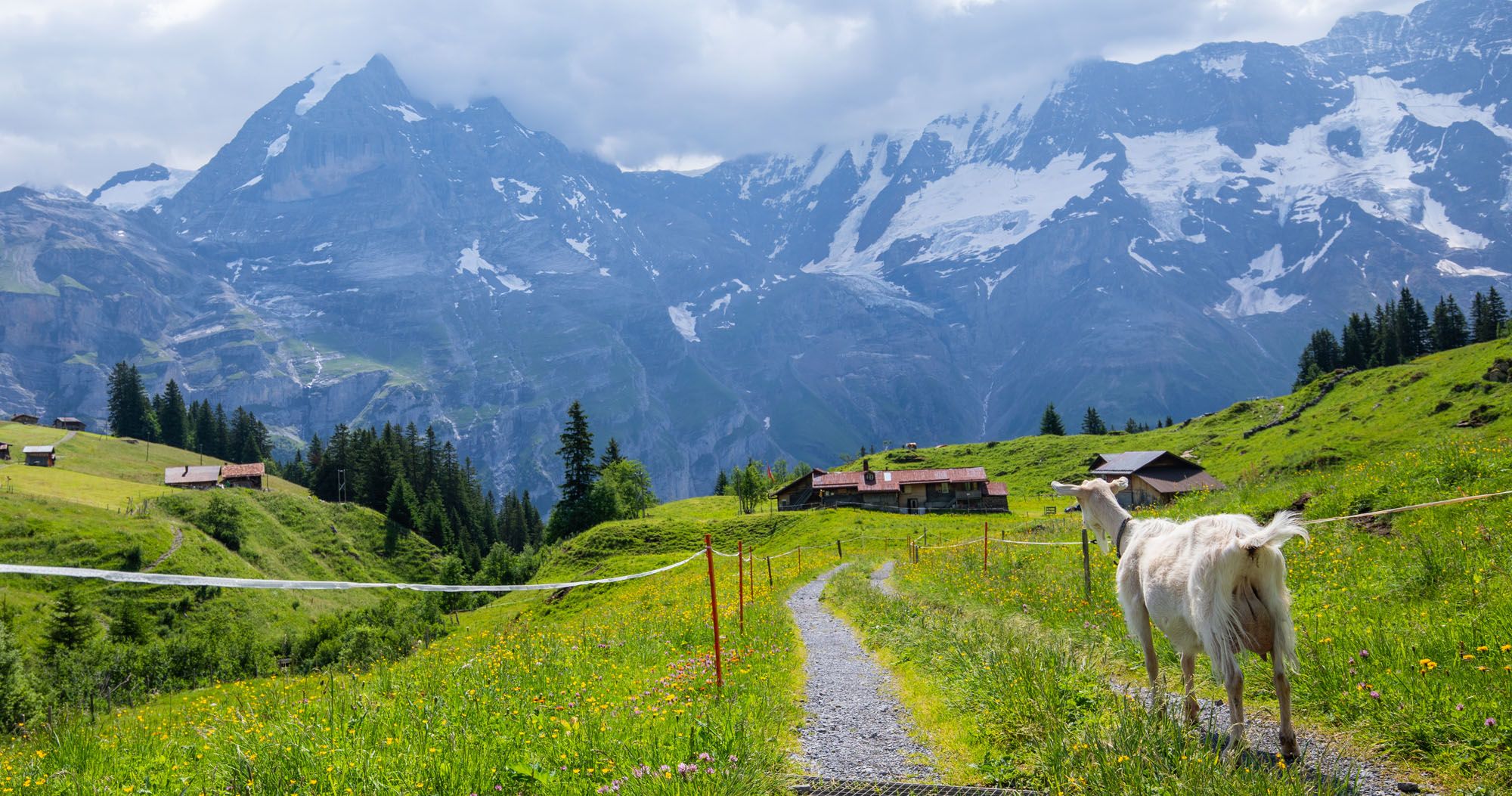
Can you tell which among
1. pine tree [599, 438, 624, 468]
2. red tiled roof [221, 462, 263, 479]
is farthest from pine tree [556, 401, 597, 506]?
red tiled roof [221, 462, 263, 479]

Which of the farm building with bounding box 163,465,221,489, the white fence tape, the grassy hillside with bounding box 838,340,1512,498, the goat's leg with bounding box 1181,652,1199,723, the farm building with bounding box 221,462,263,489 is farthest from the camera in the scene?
the farm building with bounding box 221,462,263,489

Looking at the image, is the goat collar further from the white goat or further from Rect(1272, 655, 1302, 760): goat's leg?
Rect(1272, 655, 1302, 760): goat's leg

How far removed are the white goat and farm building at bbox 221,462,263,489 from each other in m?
138

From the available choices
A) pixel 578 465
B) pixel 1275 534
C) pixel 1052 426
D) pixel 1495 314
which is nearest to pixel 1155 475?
pixel 578 465

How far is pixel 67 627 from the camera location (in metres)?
47.9

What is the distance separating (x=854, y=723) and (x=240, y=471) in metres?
137

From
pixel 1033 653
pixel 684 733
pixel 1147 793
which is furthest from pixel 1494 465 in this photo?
pixel 684 733

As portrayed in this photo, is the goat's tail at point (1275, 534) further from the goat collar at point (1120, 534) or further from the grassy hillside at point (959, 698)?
the goat collar at point (1120, 534)

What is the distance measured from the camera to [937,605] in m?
18.0

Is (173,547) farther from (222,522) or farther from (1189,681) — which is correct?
(1189,681)

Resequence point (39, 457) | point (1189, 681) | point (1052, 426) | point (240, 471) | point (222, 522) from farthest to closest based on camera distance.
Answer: point (1052, 426), point (240, 471), point (39, 457), point (222, 522), point (1189, 681)

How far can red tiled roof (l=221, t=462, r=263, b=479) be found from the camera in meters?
119

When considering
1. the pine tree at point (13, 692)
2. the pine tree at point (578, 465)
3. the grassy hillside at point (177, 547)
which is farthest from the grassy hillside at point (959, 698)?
the pine tree at point (578, 465)

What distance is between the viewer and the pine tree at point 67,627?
4706 cm
